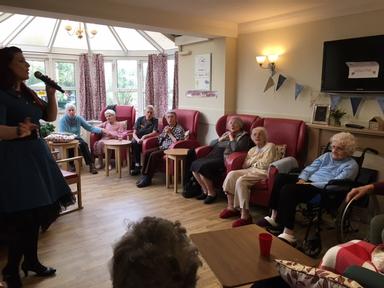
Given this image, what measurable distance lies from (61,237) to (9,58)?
1.68 meters

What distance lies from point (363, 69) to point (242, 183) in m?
1.63

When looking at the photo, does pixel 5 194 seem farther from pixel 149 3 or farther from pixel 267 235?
pixel 149 3

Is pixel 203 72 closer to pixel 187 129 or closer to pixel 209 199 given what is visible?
pixel 187 129

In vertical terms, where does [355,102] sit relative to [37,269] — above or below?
above

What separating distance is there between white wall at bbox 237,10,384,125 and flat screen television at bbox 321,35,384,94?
11 centimetres

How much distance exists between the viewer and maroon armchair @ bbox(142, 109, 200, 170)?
4.52 m

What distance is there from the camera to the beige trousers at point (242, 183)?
3199 millimetres

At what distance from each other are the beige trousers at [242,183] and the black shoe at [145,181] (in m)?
1.42

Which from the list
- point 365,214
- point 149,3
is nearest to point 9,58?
point 149,3

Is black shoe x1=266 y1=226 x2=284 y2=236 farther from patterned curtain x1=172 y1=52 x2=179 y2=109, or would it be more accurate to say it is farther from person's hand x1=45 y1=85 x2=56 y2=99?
patterned curtain x1=172 y1=52 x2=179 y2=109

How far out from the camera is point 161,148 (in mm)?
4633

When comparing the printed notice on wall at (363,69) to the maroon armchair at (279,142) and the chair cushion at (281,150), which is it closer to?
the maroon armchair at (279,142)

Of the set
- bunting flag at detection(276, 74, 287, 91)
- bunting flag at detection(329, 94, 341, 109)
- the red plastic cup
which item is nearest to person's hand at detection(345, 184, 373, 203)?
the red plastic cup

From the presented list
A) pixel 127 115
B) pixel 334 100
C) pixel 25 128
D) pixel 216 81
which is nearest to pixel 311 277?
pixel 25 128
